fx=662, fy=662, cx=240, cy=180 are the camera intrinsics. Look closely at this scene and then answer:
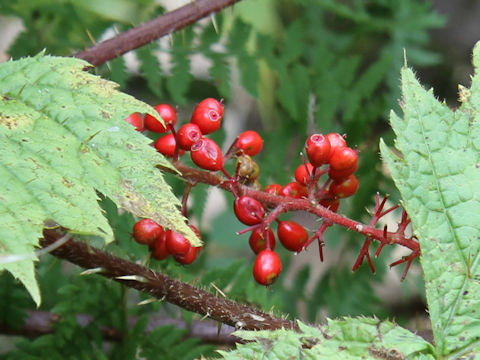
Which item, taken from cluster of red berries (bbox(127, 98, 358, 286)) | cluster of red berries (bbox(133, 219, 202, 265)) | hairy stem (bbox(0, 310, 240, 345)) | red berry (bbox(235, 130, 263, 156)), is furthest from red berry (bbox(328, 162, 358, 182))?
hairy stem (bbox(0, 310, 240, 345))

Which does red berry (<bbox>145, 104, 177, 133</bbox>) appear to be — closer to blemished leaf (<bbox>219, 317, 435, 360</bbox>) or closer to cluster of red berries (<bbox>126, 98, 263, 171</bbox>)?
cluster of red berries (<bbox>126, 98, 263, 171</bbox>)

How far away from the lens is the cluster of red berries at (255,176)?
175cm

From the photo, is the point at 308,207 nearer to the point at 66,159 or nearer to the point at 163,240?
the point at 163,240

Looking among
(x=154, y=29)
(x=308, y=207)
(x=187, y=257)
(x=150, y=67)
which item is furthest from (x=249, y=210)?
(x=150, y=67)

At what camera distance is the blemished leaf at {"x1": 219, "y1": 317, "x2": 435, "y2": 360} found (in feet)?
4.66

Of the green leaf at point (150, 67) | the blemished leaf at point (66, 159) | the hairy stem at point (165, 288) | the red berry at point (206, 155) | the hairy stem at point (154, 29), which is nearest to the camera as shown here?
the blemished leaf at point (66, 159)

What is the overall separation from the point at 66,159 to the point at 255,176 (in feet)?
1.83

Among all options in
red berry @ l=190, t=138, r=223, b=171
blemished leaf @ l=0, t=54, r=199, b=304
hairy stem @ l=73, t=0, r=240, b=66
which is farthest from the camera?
hairy stem @ l=73, t=0, r=240, b=66

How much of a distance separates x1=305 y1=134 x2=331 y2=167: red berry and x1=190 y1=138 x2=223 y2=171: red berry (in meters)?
0.24

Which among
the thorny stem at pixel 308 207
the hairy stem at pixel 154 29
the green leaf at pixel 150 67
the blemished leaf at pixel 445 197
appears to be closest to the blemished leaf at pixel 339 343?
the blemished leaf at pixel 445 197

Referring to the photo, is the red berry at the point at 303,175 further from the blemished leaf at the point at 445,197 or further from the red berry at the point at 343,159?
the blemished leaf at the point at 445,197

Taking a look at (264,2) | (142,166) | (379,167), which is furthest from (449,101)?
(142,166)

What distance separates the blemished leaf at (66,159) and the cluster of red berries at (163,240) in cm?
26

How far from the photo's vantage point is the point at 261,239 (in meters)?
1.88
